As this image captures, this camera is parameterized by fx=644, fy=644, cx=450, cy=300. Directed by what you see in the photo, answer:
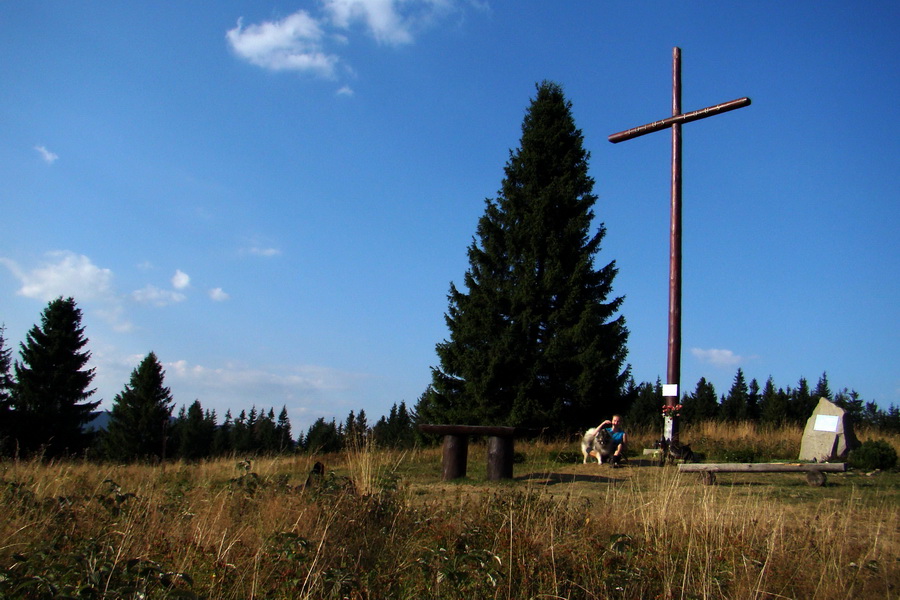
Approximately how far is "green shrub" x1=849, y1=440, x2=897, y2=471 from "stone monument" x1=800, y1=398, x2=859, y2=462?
105 centimetres

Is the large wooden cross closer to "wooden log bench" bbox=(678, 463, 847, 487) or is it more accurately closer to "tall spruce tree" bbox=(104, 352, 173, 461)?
"wooden log bench" bbox=(678, 463, 847, 487)

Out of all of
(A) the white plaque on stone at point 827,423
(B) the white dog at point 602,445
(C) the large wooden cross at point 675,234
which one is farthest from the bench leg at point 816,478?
(A) the white plaque on stone at point 827,423

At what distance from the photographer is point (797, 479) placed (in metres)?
10.0

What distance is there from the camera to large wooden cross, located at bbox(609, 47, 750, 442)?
12.8m

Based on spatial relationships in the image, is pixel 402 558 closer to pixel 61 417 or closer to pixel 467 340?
pixel 467 340

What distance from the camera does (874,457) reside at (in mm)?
11758

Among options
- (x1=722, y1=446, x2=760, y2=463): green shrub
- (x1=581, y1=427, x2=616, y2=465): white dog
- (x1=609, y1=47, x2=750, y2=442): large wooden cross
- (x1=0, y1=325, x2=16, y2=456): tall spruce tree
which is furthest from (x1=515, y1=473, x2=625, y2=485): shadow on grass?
(x1=0, y1=325, x2=16, y2=456): tall spruce tree

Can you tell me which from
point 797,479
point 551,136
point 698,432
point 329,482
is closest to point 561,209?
point 551,136

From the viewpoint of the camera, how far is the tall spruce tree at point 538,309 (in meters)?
19.3

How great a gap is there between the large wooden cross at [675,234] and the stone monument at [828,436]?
10.6 feet

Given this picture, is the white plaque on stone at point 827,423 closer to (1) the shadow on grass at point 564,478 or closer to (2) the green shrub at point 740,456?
(2) the green shrub at point 740,456

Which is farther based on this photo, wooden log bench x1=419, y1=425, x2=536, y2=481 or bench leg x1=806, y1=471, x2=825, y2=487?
wooden log bench x1=419, y1=425, x2=536, y2=481

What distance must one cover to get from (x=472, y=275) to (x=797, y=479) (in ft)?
42.6

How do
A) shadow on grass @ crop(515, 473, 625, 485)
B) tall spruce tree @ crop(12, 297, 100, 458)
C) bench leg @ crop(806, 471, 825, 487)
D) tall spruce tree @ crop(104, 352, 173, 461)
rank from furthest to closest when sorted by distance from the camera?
tall spruce tree @ crop(104, 352, 173, 461) < tall spruce tree @ crop(12, 297, 100, 458) < shadow on grass @ crop(515, 473, 625, 485) < bench leg @ crop(806, 471, 825, 487)
